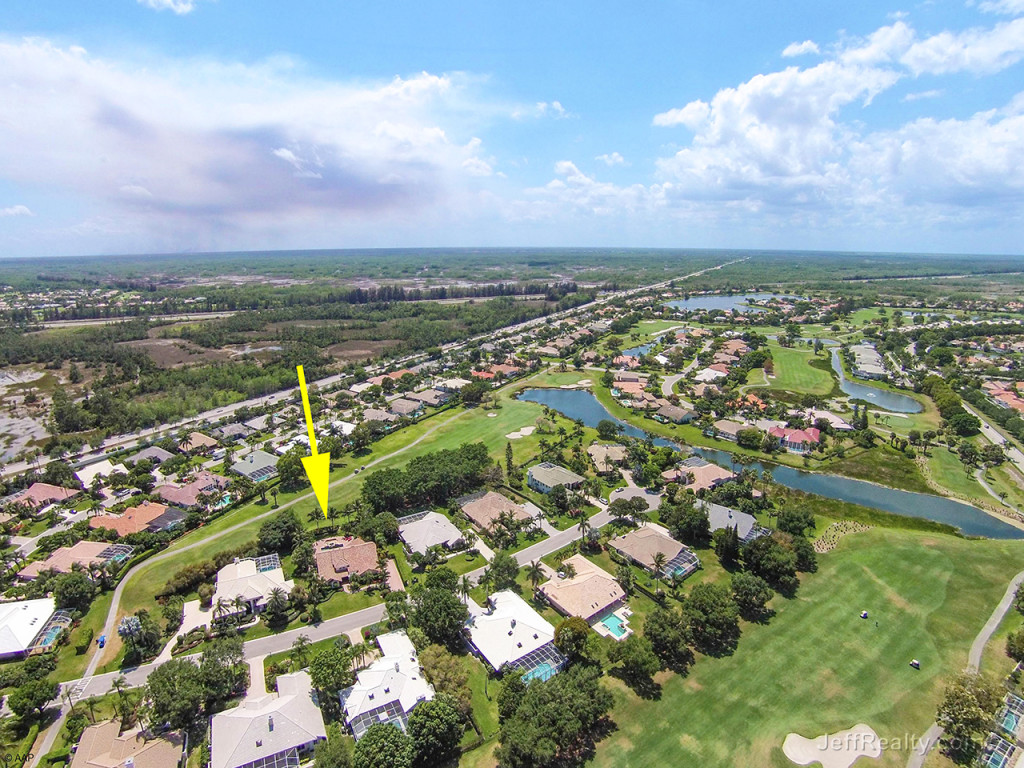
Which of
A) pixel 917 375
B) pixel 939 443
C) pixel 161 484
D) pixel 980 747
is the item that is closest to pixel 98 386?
pixel 161 484

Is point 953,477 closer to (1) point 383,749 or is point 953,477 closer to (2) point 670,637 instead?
(2) point 670,637

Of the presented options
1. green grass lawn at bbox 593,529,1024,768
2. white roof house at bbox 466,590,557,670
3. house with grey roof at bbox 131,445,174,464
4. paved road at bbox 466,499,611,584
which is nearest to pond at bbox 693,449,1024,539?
green grass lawn at bbox 593,529,1024,768

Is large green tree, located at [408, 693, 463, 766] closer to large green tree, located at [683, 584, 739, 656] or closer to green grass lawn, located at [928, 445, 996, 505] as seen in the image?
large green tree, located at [683, 584, 739, 656]

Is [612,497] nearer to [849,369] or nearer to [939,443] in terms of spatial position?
[939,443]

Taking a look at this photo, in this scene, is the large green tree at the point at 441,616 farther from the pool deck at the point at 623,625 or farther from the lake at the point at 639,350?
the lake at the point at 639,350

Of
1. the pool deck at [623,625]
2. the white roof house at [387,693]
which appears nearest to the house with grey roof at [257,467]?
the white roof house at [387,693]

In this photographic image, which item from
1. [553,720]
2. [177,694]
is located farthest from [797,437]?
[177,694]
